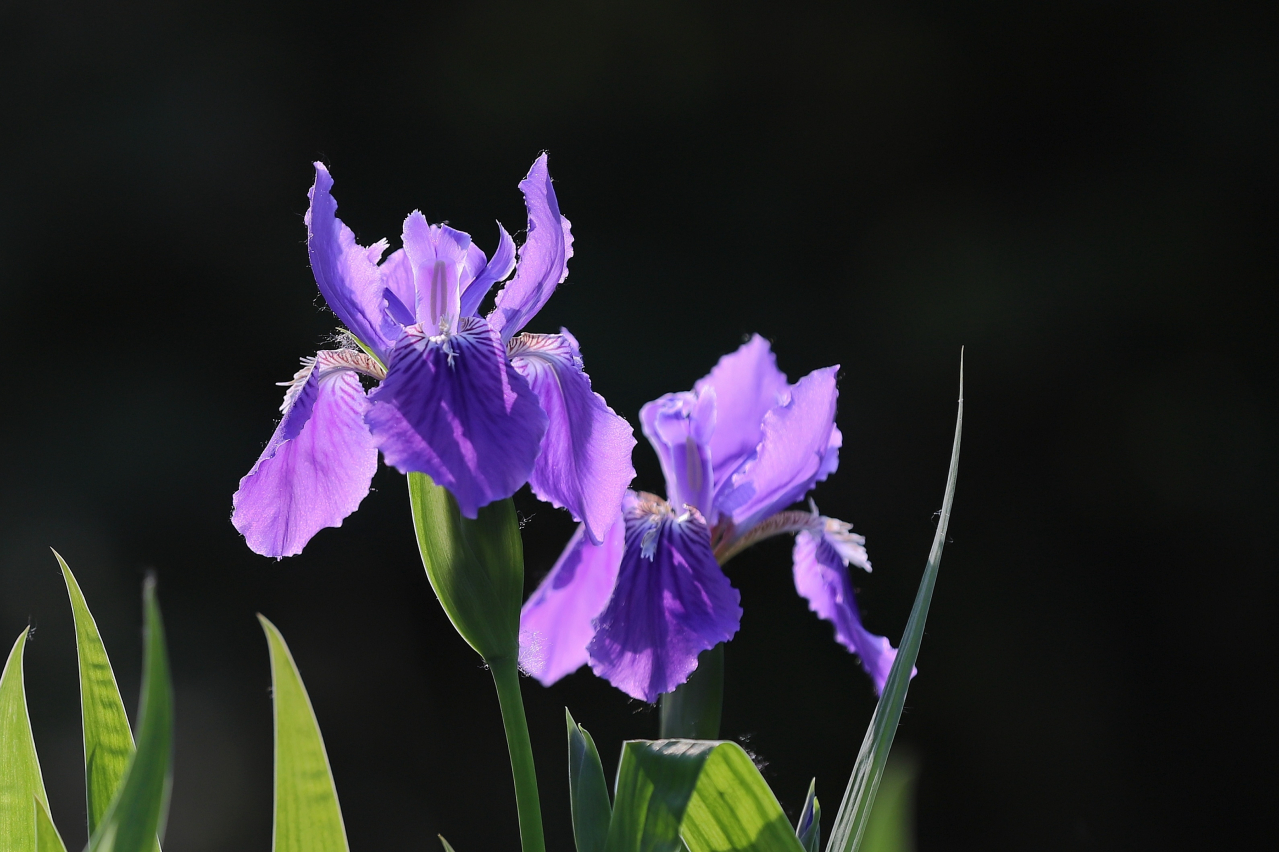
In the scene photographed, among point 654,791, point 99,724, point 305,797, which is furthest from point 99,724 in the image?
point 654,791

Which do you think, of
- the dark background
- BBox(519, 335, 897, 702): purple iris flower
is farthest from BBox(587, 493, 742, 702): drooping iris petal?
the dark background

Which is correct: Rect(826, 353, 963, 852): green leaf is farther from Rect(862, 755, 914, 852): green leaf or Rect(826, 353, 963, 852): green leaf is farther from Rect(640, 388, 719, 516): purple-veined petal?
Rect(640, 388, 719, 516): purple-veined petal

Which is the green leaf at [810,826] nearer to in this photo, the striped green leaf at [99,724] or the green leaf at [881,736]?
the green leaf at [881,736]

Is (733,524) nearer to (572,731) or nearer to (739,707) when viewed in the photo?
(572,731)

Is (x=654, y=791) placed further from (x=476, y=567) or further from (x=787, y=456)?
(x=787, y=456)

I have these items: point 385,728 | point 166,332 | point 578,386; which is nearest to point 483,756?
point 385,728

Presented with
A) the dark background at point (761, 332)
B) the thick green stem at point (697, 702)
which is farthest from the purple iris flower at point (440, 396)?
the dark background at point (761, 332)
